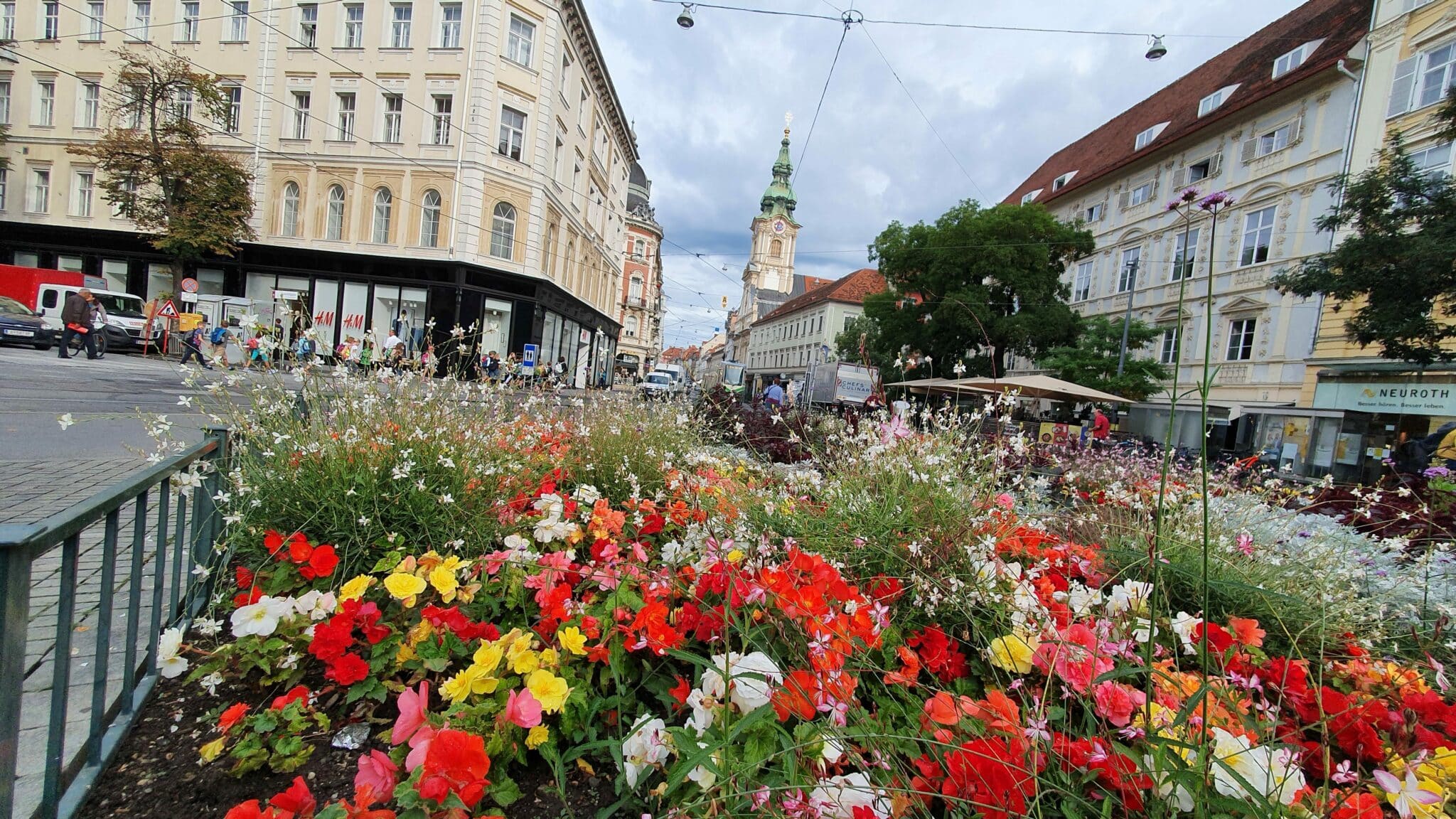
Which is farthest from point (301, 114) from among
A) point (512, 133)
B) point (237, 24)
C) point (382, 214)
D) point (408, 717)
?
point (408, 717)

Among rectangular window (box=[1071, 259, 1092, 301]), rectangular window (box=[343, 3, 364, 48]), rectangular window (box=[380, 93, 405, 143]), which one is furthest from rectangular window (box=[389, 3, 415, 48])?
rectangular window (box=[1071, 259, 1092, 301])

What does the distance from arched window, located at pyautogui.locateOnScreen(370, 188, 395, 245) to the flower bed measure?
22.3 metres

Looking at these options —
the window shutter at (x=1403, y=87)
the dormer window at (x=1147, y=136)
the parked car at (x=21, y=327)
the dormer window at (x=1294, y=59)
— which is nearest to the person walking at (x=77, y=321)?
the parked car at (x=21, y=327)

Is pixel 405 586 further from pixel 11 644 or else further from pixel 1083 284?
pixel 1083 284

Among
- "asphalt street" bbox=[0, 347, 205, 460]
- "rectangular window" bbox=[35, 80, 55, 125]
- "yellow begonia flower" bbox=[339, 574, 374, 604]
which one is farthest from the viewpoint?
"rectangular window" bbox=[35, 80, 55, 125]

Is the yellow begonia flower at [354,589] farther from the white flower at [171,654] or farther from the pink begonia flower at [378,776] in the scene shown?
the pink begonia flower at [378,776]

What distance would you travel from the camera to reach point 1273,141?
20.5 metres

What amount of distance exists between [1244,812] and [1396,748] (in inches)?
21.2

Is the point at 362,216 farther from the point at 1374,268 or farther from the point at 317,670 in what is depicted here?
the point at 1374,268

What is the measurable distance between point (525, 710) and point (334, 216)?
2601 cm

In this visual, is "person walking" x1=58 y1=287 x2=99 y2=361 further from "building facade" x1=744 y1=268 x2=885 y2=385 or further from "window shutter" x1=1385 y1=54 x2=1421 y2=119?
"building facade" x1=744 y1=268 x2=885 y2=385

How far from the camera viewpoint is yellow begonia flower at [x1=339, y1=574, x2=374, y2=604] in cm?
162

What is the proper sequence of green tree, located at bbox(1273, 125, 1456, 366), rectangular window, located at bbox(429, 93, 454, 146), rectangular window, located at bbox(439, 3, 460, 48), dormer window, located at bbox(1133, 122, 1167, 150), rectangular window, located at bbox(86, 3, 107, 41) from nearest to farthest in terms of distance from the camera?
1. green tree, located at bbox(1273, 125, 1456, 366)
2. rectangular window, located at bbox(439, 3, 460, 48)
3. rectangular window, located at bbox(429, 93, 454, 146)
4. rectangular window, located at bbox(86, 3, 107, 41)
5. dormer window, located at bbox(1133, 122, 1167, 150)

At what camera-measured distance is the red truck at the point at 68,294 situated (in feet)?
58.5
